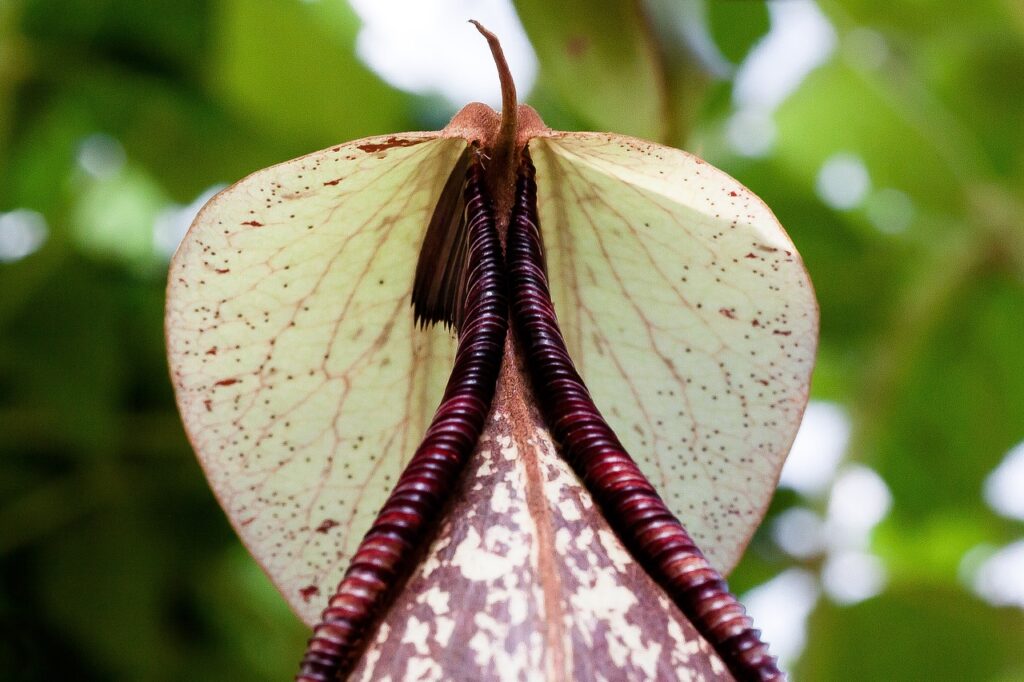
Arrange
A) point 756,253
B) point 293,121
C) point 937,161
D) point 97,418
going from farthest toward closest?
1. point 937,161
2. point 97,418
3. point 293,121
4. point 756,253

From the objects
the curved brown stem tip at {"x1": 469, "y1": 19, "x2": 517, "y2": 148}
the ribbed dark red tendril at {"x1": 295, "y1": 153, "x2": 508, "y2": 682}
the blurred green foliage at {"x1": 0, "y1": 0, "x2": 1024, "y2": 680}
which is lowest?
the ribbed dark red tendril at {"x1": 295, "y1": 153, "x2": 508, "y2": 682}

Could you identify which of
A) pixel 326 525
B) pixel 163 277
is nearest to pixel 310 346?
pixel 326 525

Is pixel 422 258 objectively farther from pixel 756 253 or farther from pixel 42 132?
pixel 42 132

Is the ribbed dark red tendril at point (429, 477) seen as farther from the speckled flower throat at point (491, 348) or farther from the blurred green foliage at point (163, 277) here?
the blurred green foliage at point (163, 277)

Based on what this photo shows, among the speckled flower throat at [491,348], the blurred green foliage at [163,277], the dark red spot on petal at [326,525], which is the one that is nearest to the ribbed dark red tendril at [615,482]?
the speckled flower throat at [491,348]

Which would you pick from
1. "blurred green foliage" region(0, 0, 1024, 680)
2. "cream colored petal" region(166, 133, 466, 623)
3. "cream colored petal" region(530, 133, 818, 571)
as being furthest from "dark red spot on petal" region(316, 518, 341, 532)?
"blurred green foliage" region(0, 0, 1024, 680)

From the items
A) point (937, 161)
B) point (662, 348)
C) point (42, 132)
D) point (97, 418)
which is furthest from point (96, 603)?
point (937, 161)

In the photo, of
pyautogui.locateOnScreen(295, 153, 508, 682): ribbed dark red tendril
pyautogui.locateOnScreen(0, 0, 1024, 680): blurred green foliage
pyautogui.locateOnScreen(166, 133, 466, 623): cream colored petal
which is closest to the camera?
pyautogui.locateOnScreen(295, 153, 508, 682): ribbed dark red tendril

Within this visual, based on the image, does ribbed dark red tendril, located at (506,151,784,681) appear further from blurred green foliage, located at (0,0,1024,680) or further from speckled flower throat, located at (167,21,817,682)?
blurred green foliage, located at (0,0,1024,680)
